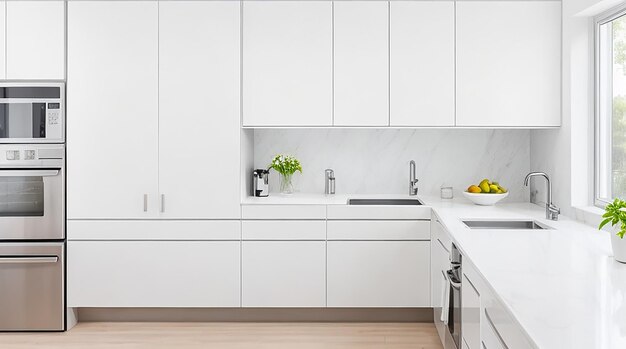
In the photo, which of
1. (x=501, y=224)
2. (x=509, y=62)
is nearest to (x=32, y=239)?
(x=501, y=224)

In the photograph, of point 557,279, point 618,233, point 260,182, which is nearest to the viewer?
point 557,279

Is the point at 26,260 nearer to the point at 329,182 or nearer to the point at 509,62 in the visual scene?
the point at 329,182

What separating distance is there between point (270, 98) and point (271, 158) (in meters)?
0.66

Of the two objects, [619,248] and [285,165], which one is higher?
[285,165]

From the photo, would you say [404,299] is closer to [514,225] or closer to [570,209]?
[514,225]

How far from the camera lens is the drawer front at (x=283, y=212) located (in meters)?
3.59

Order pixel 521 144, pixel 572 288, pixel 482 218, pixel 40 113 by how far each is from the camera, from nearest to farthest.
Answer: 1. pixel 572 288
2. pixel 482 218
3. pixel 40 113
4. pixel 521 144

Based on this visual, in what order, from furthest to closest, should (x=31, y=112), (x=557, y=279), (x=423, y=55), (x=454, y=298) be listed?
(x=423, y=55) < (x=31, y=112) < (x=454, y=298) < (x=557, y=279)

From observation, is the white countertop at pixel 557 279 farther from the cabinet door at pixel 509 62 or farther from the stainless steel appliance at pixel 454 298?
the cabinet door at pixel 509 62

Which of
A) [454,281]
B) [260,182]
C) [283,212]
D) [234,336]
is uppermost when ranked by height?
[260,182]

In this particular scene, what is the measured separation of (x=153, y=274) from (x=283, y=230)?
865 mm

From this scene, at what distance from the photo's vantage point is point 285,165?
3.94m

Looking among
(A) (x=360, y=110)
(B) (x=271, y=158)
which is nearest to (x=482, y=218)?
(A) (x=360, y=110)

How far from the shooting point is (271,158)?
13.8 ft
